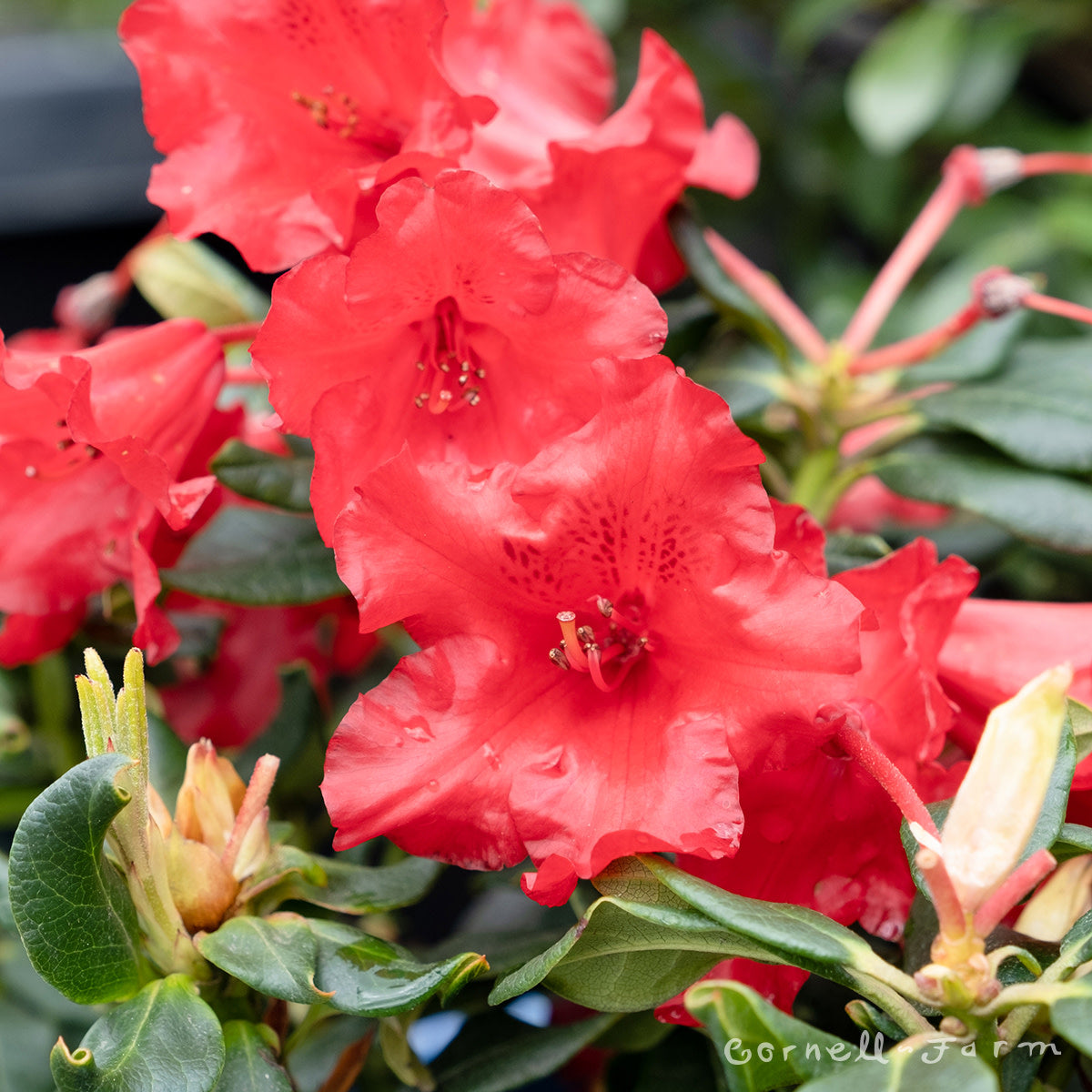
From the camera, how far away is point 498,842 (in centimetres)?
51

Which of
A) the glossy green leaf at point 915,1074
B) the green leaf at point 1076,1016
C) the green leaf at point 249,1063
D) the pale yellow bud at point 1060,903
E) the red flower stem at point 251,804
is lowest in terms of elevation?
the green leaf at point 249,1063

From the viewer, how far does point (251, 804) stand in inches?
21.1

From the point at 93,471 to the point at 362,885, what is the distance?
0.89 ft

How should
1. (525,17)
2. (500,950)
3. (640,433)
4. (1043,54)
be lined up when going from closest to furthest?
(640,433), (500,950), (525,17), (1043,54)

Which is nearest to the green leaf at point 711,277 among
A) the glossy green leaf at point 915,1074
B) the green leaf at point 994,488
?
the green leaf at point 994,488

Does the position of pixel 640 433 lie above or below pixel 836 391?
above

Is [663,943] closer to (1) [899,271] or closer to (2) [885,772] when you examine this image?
(2) [885,772]

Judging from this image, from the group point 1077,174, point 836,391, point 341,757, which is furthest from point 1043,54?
point 341,757

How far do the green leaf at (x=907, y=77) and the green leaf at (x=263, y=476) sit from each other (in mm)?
961

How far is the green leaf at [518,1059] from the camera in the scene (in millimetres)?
629

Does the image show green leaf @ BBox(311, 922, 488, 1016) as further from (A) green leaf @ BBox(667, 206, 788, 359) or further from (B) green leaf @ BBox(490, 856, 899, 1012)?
(A) green leaf @ BBox(667, 206, 788, 359)

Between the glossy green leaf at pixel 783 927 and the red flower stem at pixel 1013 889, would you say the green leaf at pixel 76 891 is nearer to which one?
the glossy green leaf at pixel 783 927

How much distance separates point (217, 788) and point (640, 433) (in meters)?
0.26

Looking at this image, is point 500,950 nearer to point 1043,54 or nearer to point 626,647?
point 626,647
